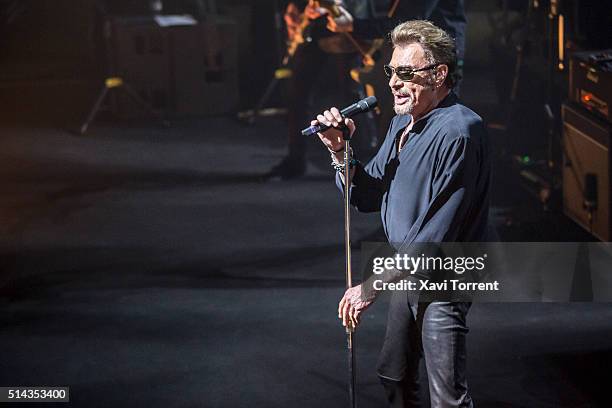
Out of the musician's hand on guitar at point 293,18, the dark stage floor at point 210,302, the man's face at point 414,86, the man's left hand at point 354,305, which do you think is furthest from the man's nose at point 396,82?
the musician's hand on guitar at point 293,18

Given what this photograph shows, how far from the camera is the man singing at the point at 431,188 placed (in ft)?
11.0

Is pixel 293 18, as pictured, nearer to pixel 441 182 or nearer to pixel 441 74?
pixel 441 74

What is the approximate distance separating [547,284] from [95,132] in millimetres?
Result: 5756

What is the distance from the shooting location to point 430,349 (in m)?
3.45

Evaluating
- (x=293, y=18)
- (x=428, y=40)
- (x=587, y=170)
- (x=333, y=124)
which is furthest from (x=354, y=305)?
(x=293, y=18)

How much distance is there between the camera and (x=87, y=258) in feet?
22.2

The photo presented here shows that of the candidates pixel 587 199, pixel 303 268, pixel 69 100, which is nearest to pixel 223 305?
pixel 303 268

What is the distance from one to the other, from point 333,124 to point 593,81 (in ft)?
11.8

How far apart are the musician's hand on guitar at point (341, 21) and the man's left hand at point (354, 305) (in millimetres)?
4331

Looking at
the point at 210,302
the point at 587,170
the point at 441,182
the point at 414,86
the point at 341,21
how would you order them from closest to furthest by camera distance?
the point at 441,182
the point at 414,86
the point at 210,302
the point at 587,170
the point at 341,21

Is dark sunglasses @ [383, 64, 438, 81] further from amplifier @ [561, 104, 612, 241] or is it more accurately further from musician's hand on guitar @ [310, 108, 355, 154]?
amplifier @ [561, 104, 612, 241]

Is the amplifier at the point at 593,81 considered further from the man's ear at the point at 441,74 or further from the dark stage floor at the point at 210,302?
the man's ear at the point at 441,74

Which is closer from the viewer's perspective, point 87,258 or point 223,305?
point 223,305

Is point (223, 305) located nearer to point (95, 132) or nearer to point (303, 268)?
point (303, 268)
